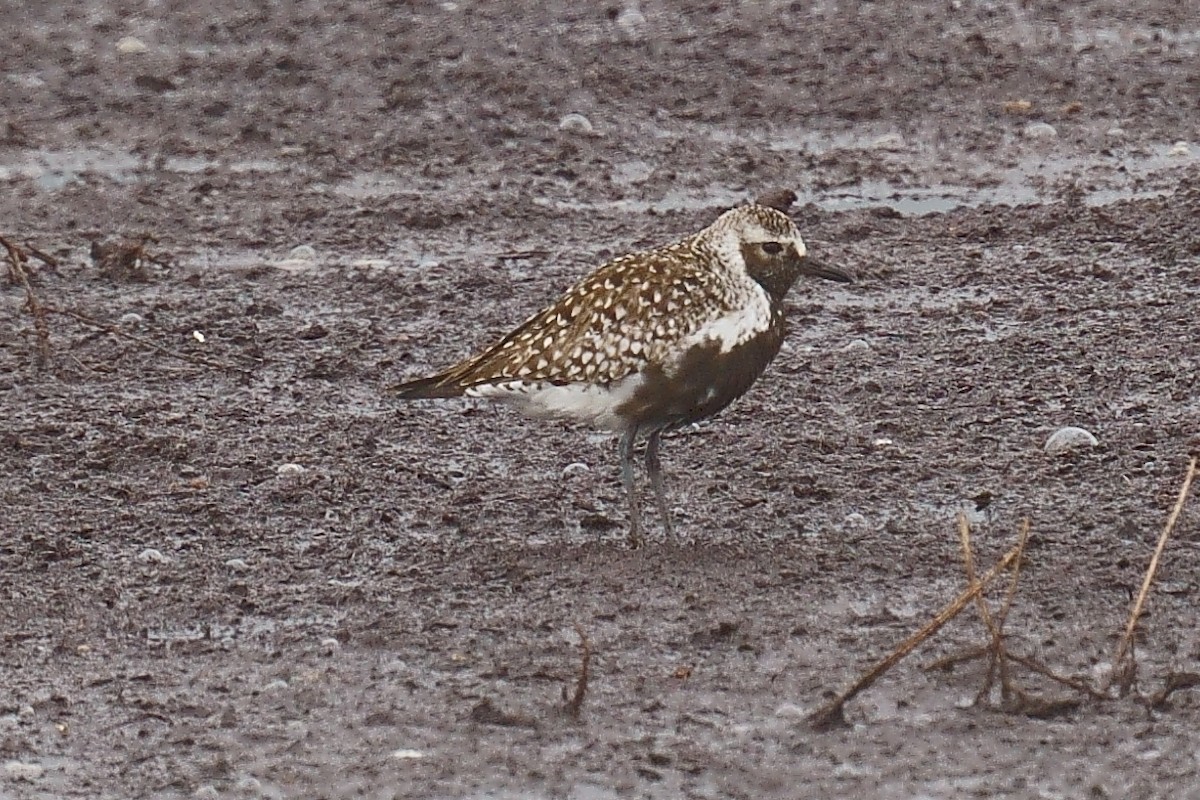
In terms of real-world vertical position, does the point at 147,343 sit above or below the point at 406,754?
below

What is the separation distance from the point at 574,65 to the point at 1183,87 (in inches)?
130

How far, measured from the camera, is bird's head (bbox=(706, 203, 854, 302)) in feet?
24.1

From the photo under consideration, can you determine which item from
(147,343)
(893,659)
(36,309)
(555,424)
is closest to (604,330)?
(555,424)

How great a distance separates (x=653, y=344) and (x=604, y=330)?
0.17 meters

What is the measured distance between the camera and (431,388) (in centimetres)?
736

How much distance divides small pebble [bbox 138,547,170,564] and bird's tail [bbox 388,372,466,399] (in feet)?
3.02

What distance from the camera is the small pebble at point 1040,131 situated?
37.2 ft

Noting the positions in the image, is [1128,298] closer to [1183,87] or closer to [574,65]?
[1183,87]

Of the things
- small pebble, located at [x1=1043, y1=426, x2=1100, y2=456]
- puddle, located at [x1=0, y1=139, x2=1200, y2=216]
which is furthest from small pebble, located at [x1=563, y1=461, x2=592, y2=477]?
puddle, located at [x1=0, y1=139, x2=1200, y2=216]

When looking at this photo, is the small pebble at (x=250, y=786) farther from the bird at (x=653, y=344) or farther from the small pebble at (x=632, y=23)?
the small pebble at (x=632, y=23)

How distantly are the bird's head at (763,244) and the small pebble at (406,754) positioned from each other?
224 centimetres

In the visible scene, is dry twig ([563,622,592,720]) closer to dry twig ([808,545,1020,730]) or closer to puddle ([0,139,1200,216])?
dry twig ([808,545,1020,730])

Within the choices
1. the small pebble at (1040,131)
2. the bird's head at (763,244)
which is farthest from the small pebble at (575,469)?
the small pebble at (1040,131)

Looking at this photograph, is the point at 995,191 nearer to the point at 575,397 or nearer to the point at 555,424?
the point at 555,424
